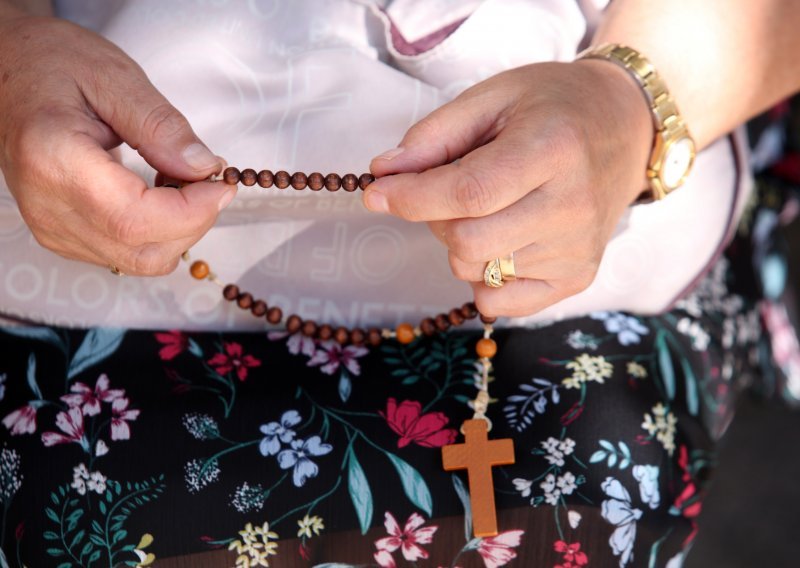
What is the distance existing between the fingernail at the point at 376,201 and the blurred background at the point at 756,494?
1.09m

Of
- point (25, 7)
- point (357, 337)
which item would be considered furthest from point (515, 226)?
point (25, 7)

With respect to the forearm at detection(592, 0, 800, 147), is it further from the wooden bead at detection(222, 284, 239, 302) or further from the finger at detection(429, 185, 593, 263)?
the wooden bead at detection(222, 284, 239, 302)

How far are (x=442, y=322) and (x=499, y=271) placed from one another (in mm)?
161

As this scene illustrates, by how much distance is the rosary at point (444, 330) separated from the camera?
0.73 m

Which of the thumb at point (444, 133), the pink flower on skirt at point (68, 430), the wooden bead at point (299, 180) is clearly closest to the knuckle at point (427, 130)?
the thumb at point (444, 133)

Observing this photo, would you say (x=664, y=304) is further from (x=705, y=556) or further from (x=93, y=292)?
(x=705, y=556)

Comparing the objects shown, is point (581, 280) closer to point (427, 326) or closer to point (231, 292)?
point (427, 326)

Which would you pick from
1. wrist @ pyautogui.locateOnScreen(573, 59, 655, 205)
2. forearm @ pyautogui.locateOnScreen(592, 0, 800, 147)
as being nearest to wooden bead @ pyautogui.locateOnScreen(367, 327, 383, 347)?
wrist @ pyautogui.locateOnScreen(573, 59, 655, 205)

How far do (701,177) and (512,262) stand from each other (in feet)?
1.25

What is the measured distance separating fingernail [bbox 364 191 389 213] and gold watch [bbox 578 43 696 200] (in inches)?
12.3

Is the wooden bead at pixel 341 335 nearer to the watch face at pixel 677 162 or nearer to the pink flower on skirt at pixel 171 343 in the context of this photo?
the pink flower on skirt at pixel 171 343

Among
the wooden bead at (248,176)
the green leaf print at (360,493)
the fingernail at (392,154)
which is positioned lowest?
the green leaf print at (360,493)

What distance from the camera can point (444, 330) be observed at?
901 millimetres

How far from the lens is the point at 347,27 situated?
890mm
